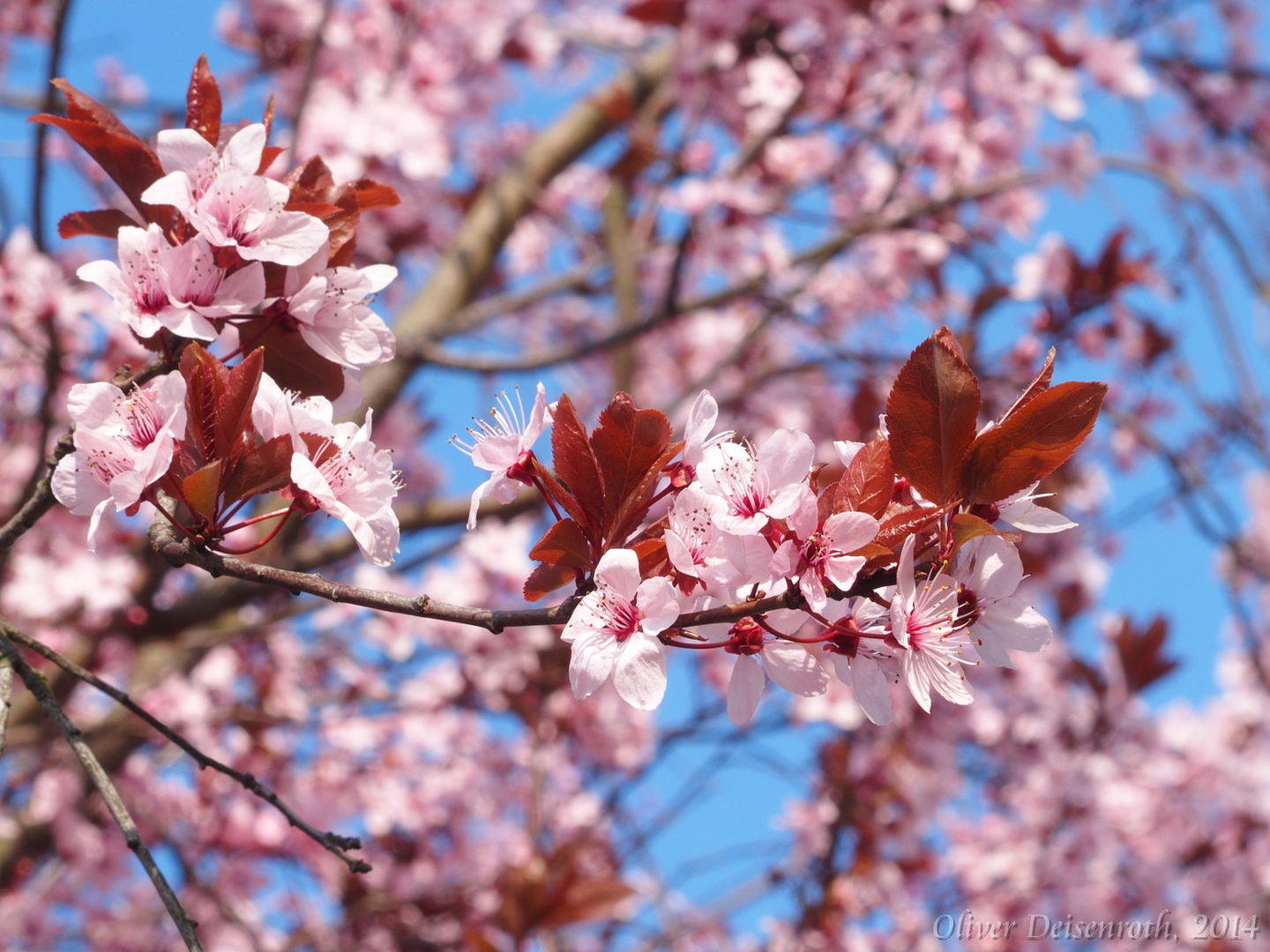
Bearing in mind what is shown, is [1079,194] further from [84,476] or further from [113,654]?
[113,654]

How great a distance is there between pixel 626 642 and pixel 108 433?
502mm

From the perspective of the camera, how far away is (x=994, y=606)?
86 centimetres

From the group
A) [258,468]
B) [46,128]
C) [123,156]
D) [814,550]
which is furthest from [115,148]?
[46,128]

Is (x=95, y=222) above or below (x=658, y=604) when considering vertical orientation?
above

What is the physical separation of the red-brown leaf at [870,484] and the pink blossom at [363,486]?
40 centimetres

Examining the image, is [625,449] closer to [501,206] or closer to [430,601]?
[430,601]

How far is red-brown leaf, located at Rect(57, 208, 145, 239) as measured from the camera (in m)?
1.06

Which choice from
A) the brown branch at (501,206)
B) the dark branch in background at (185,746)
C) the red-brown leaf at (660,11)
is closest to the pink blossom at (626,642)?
the dark branch in background at (185,746)

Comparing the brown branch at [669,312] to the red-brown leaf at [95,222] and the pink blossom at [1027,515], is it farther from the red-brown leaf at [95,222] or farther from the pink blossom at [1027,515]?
the pink blossom at [1027,515]

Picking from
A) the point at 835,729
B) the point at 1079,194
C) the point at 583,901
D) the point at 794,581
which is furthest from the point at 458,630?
the point at 794,581

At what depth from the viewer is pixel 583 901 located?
2.04m

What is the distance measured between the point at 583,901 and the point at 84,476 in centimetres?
149

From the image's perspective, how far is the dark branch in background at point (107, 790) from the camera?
797 mm

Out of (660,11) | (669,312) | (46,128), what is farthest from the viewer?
(660,11)
